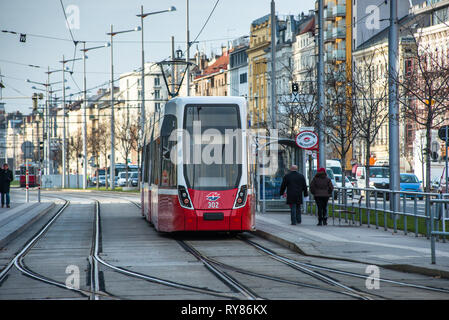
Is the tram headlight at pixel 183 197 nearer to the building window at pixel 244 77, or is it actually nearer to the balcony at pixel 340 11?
the balcony at pixel 340 11

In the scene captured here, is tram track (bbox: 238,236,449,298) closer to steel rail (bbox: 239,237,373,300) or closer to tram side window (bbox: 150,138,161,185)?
steel rail (bbox: 239,237,373,300)

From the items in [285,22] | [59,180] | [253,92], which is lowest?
[59,180]

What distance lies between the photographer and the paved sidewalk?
48.3ft

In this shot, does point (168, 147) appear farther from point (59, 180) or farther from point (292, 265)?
point (59, 180)

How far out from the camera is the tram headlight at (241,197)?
66.4 ft

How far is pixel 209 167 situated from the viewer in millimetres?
20156

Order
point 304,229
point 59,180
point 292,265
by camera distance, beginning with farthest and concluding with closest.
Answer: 1. point 59,180
2. point 304,229
3. point 292,265

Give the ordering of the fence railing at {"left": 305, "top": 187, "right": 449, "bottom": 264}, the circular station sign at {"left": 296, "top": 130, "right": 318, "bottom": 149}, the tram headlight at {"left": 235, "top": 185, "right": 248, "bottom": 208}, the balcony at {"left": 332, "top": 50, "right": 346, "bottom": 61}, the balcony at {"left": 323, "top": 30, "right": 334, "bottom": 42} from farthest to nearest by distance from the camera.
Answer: the balcony at {"left": 323, "top": 30, "right": 334, "bottom": 42}
the balcony at {"left": 332, "top": 50, "right": 346, "bottom": 61}
the circular station sign at {"left": 296, "top": 130, "right": 318, "bottom": 149}
the tram headlight at {"left": 235, "top": 185, "right": 248, "bottom": 208}
the fence railing at {"left": 305, "top": 187, "right": 449, "bottom": 264}

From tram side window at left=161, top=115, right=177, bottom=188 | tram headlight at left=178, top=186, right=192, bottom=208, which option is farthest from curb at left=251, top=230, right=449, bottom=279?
tram side window at left=161, top=115, right=177, bottom=188

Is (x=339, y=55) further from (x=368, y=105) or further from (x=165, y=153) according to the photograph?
(x=165, y=153)

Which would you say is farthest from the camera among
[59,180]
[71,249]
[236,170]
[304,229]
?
[59,180]

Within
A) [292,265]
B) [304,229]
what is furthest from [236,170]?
[292,265]

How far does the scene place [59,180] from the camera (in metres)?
102
